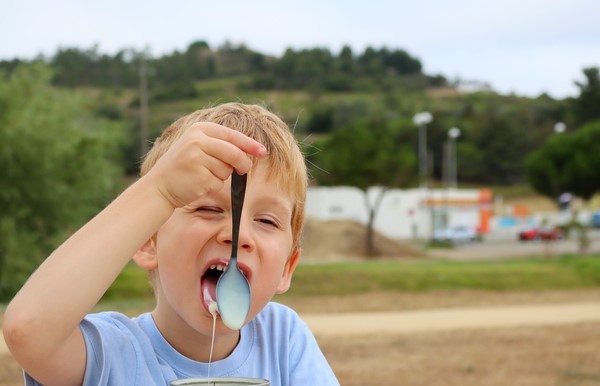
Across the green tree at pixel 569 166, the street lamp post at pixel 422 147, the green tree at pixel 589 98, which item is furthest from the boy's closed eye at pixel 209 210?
the green tree at pixel 589 98

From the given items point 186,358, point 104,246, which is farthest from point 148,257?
point 104,246

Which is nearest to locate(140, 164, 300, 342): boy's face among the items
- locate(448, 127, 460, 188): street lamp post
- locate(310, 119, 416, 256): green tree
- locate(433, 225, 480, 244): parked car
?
locate(310, 119, 416, 256): green tree

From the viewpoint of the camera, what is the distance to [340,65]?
124312mm

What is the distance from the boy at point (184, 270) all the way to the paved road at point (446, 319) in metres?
9.26

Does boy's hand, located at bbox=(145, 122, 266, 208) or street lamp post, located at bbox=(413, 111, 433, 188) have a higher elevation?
boy's hand, located at bbox=(145, 122, 266, 208)

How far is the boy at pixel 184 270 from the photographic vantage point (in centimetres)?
130

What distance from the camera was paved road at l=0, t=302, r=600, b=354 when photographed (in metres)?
11.9

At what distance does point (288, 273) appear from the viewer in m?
1.85

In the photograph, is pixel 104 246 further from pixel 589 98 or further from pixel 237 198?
pixel 589 98

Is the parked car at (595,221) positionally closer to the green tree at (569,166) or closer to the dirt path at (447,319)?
the green tree at (569,166)

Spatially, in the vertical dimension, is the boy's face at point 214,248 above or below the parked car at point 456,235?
above

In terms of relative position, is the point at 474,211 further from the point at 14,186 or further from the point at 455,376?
the point at 455,376

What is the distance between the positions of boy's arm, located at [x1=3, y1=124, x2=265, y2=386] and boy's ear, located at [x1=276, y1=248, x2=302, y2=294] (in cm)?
45

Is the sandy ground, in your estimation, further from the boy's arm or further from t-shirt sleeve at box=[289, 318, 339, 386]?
the boy's arm
